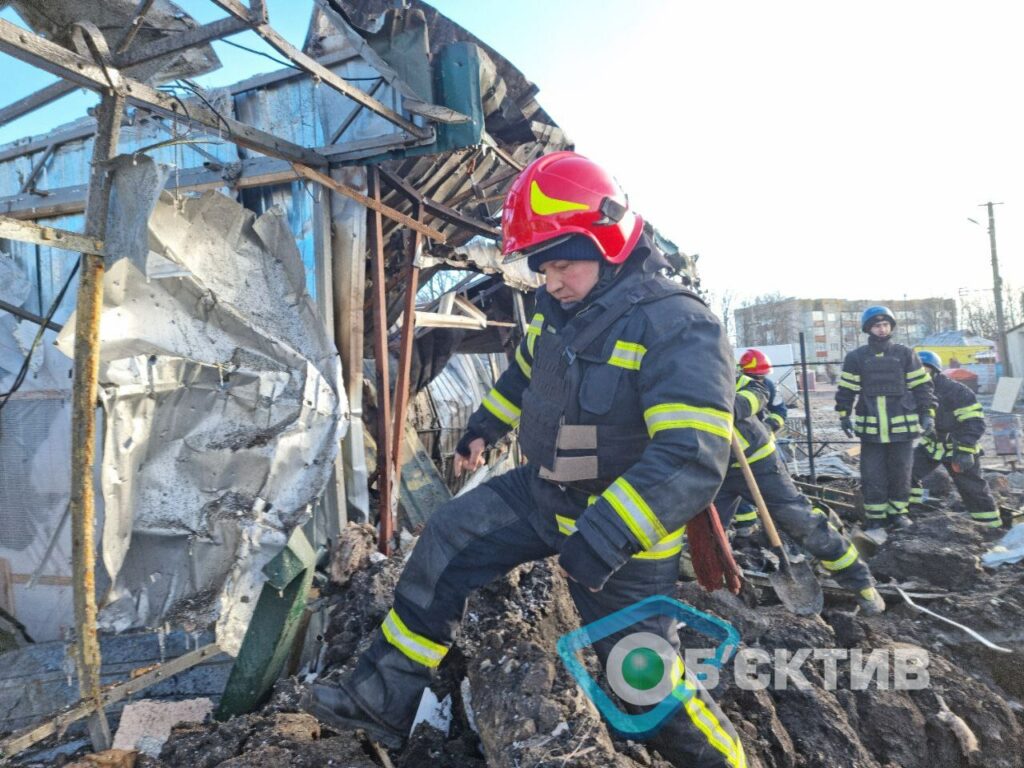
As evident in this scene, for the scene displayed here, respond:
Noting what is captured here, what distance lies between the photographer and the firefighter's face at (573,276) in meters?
2.32

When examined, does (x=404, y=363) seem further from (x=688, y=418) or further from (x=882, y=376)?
(x=882, y=376)

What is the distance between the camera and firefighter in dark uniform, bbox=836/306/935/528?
244 inches

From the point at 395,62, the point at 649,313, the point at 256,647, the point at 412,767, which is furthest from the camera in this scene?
the point at 395,62

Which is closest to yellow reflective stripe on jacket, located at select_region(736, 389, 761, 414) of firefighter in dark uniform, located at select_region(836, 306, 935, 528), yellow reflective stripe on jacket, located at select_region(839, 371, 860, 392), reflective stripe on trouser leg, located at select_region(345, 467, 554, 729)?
firefighter in dark uniform, located at select_region(836, 306, 935, 528)

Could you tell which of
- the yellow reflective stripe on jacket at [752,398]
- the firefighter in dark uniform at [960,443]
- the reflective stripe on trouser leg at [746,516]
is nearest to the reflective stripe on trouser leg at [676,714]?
the yellow reflective stripe on jacket at [752,398]

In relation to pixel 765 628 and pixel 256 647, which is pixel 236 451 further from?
pixel 765 628

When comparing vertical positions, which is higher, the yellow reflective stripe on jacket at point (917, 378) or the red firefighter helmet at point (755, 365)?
the red firefighter helmet at point (755, 365)

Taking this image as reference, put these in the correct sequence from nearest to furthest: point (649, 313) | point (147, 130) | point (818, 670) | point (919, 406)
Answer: point (649, 313) < point (818, 670) < point (147, 130) < point (919, 406)

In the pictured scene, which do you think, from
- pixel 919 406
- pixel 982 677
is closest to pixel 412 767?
pixel 982 677

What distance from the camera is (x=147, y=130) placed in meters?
5.09

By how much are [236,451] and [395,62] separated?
112 inches

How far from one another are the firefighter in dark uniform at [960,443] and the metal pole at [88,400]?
298 inches

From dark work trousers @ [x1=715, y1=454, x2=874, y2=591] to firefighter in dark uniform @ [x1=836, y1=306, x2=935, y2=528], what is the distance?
114 inches

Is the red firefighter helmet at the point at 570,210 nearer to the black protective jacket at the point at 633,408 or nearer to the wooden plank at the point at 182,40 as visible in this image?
the black protective jacket at the point at 633,408
